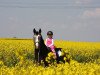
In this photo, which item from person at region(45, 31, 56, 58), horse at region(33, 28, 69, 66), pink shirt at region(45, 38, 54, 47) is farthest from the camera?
pink shirt at region(45, 38, 54, 47)

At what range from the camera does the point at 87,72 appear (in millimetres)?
7738

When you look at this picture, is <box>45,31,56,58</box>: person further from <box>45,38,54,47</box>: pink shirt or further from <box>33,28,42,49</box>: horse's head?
<box>33,28,42,49</box>: horse's head

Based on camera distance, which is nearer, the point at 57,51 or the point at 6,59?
the point at 57,51

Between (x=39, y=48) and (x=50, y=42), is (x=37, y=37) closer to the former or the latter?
(x=39, y=48)

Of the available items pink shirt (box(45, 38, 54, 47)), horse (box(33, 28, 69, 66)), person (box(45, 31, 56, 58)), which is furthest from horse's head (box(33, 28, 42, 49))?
pink shirt (box(45, 38, 54, 47))

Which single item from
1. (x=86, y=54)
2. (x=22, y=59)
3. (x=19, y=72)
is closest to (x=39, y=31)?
(x=22, y=59)

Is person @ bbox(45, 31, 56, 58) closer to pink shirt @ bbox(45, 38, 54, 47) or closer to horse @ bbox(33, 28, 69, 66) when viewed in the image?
pink shirt @ bbox(45, 38, 54, 47)

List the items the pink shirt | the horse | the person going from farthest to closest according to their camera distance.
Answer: the pink shirt → the person → the horse

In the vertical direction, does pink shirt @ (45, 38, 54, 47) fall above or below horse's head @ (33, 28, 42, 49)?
below

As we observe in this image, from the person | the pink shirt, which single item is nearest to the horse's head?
the person

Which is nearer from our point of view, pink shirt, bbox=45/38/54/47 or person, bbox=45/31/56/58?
person, bbox=45/31/56/58

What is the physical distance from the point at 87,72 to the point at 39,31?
7425mm

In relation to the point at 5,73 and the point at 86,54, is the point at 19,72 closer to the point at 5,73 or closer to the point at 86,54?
the point at 5,73

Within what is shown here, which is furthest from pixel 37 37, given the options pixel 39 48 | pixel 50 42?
pixel 50 42
